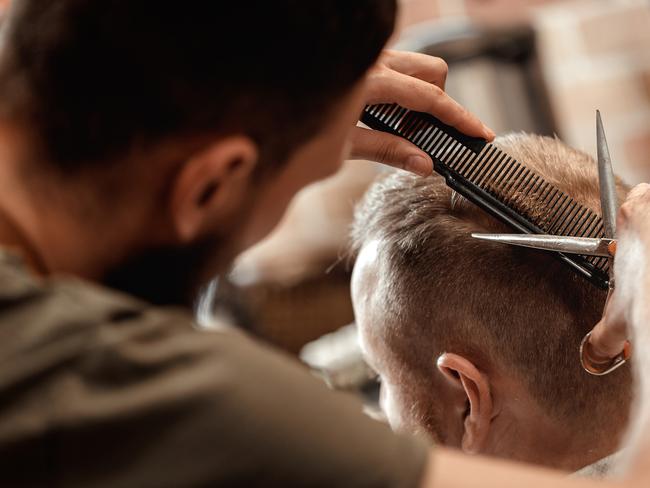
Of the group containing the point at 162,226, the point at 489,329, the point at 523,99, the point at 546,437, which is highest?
the point at 162,226

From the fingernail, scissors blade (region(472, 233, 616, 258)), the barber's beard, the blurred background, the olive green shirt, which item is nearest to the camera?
the olive green shirt

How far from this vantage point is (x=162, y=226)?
680mm

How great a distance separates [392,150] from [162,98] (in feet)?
1.37

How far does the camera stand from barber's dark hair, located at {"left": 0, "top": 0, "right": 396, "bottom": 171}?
631mm

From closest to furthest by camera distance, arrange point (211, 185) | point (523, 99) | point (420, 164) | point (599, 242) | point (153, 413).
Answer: point (153, 413) < point (211, 185) < point (599, 242) < point (420, 164) < point (523, 99)

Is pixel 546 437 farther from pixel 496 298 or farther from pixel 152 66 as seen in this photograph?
pixel 152 66

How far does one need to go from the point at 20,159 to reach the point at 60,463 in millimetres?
231

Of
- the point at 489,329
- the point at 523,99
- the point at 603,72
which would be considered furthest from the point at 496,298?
the point at 603,72

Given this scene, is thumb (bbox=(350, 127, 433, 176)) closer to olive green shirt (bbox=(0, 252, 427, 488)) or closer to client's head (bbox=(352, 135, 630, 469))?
client's head (bbox=(352, 135, 630, 469))

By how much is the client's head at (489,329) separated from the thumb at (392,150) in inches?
4.1

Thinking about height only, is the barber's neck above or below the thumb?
above

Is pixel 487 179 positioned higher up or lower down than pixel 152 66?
lower down

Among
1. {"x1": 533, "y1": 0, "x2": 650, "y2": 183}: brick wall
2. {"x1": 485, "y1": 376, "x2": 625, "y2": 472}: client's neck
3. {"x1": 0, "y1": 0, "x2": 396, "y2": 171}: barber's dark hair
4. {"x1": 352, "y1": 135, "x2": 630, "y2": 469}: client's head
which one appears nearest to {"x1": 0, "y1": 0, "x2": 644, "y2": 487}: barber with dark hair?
{"x1": 0, "y1": 0, "x2": 396, "y2": 171}: barber's dark hair

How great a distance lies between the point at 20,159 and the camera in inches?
26.0
